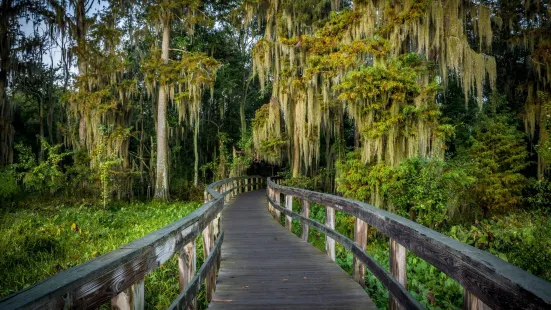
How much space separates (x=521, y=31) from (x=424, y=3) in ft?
31.8

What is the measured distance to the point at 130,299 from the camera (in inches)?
69.2

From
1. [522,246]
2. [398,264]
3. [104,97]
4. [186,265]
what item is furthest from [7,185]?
[522,246]

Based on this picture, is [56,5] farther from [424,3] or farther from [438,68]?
[438,68]

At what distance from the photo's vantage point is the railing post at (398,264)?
276 centimetres

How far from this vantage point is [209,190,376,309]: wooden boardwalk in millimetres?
3477

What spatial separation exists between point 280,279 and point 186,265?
1.64 meters

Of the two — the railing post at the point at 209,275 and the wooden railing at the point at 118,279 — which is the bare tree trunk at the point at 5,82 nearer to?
the railing post at the point at 209,275

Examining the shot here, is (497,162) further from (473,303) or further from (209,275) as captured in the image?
(473,303)

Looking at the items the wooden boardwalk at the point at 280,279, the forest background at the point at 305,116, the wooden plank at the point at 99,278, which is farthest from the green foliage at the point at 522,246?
the wooden plank at the point at 99,278

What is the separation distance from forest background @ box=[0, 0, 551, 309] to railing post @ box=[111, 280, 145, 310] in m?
3.57

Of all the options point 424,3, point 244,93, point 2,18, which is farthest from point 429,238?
point 244,93

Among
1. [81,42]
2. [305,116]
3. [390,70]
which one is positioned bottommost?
[305,116]

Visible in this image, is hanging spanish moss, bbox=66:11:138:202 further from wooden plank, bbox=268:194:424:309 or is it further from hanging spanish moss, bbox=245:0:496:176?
wooden plank, bbox=268:194:424:309

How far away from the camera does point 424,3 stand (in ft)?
35.9
